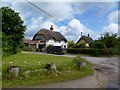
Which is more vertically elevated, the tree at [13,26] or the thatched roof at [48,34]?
the thatched roof at [48,34]

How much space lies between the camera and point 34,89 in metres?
10.2

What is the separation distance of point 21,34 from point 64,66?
41.8 ft

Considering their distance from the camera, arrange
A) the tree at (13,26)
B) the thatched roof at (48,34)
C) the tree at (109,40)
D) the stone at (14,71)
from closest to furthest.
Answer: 1. the stone at (14,71)
2. the tree at (13,26)
3. the tree at (109,40)
4. the thatched roof at (48,34)

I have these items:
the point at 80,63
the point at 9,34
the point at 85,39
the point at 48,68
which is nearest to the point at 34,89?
the point at 48,68

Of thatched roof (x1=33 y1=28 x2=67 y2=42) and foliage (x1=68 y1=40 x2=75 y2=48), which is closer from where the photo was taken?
thatched roof (x1=33 y1=28 x2=67 y2=42)

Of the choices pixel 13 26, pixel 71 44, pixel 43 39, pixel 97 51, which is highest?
pixel 43 39

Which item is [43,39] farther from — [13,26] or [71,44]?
[13,26]

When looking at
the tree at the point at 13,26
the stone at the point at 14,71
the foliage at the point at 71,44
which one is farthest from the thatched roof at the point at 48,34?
the stone at the point at 14,71

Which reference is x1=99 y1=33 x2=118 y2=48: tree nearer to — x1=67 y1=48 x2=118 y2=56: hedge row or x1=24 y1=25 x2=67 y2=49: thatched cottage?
x1=67 y1=48 x2=118 y2=56: hedge row

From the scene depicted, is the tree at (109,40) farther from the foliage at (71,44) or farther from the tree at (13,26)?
the tree at (13,26)

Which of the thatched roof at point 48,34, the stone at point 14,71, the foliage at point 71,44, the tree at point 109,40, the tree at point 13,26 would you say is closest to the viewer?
the stone at point 14,71

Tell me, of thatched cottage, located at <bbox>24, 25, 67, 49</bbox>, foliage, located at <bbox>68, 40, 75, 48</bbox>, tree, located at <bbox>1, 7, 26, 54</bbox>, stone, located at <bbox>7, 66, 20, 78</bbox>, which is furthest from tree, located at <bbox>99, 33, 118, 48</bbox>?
stone, located at <bbox>7, 66, 20, 78</bbox>

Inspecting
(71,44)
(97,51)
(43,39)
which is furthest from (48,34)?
(97,51)

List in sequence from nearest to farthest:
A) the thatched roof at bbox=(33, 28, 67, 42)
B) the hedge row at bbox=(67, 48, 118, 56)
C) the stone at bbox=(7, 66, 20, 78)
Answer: the stone at bbox=(7, 66, 20, 78), the hedge row at bbox=(67, 48, 118, 56), the thatched roof at bbox=(33, 28, 67, 42)
